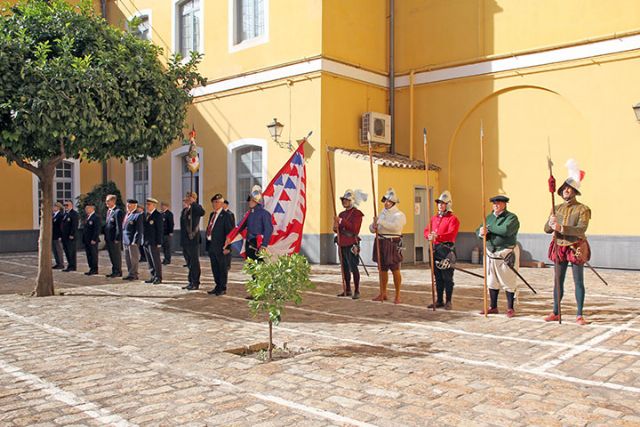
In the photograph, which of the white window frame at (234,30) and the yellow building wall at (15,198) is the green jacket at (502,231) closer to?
the white window frame at (234,30)

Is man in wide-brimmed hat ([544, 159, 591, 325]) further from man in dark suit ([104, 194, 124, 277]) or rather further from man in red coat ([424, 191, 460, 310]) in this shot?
man in dark suit ([104, 194, 124, 277])

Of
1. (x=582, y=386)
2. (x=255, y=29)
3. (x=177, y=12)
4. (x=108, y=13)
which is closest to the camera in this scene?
(x=582, y=386)

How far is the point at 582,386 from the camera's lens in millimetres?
4996

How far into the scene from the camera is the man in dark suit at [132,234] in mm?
12008

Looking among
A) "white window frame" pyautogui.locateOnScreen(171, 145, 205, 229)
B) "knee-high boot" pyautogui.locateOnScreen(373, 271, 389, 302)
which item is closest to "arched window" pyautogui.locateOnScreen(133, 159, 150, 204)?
"white window frame" pyautogui.locateOnScreen(171, 145, 205, 229)

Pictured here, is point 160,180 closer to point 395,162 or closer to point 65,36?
point 395,162

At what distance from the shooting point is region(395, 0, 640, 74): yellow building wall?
43.9 ft

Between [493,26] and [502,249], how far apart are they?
8665mm

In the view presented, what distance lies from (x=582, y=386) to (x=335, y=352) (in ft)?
7.40

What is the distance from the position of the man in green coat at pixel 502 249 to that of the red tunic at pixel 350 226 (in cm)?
221

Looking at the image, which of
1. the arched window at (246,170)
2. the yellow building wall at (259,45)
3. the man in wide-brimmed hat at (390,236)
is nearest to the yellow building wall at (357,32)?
the yellow building wall at (259,45)

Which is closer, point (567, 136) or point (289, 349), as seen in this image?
point (289, 349)

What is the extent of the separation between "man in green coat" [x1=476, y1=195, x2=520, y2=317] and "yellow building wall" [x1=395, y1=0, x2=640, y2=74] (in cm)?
740

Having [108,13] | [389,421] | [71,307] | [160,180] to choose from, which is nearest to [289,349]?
[389,421]
